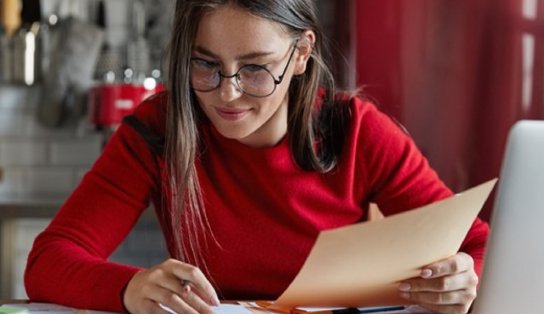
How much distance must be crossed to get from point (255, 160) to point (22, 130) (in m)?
1.57

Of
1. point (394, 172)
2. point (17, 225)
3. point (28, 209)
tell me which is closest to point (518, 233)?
point (394, 172)

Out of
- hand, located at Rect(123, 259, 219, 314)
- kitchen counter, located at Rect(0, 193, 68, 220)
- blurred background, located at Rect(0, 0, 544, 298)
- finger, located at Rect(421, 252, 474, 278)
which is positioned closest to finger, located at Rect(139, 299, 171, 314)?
hand, located at Rect(123, 259, 219, 314)

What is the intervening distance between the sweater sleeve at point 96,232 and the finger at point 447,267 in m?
0.39

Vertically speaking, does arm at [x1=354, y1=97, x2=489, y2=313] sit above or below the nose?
below

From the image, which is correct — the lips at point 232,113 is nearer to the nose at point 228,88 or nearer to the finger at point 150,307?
the nose at point 228,88

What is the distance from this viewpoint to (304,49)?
142 centimetres

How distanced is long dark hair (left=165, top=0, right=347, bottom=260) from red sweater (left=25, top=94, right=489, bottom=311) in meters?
0.03

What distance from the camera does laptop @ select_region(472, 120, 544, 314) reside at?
0.89 metres

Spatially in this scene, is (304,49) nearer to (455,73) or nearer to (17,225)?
(455,73)

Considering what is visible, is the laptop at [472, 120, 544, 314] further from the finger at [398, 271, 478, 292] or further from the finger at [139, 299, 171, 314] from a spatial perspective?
the finger at [139, 299, 171, 314]

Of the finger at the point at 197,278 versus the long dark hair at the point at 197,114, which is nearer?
the finger at the point at 197,278

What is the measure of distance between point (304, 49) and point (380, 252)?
47 cm

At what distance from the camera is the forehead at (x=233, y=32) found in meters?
1.29

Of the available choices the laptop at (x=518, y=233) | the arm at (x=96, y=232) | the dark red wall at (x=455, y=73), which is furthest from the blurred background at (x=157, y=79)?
the laptop at (x=518, y=233)
